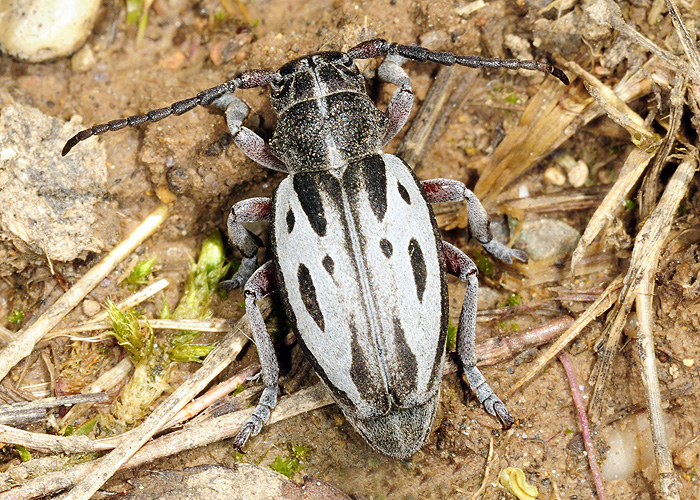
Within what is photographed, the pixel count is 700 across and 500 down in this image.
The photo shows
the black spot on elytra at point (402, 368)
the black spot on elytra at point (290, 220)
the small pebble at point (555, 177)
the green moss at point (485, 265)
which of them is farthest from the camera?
the small pebble at point (555, 177)

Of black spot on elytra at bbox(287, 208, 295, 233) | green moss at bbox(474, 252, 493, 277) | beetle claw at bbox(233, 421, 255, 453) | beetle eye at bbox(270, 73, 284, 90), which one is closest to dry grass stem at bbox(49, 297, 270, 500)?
beetle claw at bbox(233, 421, 255, 453)

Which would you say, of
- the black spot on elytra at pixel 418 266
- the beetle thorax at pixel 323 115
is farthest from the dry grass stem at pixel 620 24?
the black spot on elytra at pixel 418 266

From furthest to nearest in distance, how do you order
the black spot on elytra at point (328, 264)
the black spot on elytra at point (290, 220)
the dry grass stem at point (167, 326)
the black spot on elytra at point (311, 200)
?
1. the dry grass stem at point (167, 326)
2. the black spot on elytra at point (290, 220)
3. the black spot on elytra at point (311, 200)
4. the black spot on elytra at point (328, 264)

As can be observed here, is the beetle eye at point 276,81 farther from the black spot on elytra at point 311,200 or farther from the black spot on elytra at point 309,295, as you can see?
the black spot on elytra at point 309,295

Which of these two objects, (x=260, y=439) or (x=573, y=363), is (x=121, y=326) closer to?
(x=260, y=439)

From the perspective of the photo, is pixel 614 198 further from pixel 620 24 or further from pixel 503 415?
pixel 503 415

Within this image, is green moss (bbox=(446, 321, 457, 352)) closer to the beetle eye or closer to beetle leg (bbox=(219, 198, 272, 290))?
beetle leg (bbox=(219, 198, 272, 290))

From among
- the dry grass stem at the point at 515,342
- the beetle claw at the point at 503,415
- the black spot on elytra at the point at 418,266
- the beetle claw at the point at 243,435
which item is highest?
the black spot on elytra at the point at 418,266
